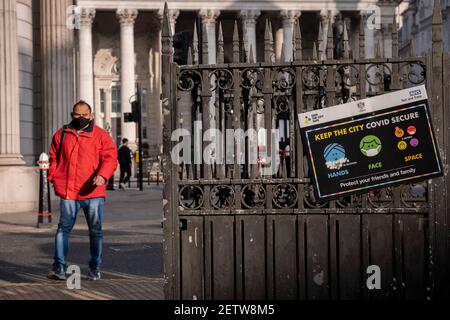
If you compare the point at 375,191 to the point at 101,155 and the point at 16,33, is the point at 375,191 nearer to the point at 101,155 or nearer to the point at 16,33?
the point at 101,155

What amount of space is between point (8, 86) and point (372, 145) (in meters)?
15.3

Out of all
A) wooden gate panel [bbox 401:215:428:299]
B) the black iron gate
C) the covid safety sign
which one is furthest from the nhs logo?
wooden gate panel [bbox 401:215:428:299]

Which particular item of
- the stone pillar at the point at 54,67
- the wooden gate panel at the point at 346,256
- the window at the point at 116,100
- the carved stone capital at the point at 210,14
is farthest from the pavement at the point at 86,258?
the carved stone capital at the point at 210,14

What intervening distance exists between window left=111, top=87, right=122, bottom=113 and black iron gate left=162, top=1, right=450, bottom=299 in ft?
226

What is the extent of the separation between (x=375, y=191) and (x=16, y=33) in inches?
622

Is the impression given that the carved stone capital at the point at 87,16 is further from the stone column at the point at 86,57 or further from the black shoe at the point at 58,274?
the black shoe at the point at 58,274

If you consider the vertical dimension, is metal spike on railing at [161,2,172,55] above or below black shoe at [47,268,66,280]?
above

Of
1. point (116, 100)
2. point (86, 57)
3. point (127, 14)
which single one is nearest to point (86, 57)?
point (86, 57)

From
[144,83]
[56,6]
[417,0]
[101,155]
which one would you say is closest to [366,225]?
[101,155]

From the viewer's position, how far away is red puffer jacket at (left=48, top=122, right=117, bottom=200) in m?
10.1

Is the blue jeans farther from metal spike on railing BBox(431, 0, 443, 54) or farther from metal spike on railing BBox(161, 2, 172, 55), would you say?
metal spike on railing BBox(431, 0, 443, 54)

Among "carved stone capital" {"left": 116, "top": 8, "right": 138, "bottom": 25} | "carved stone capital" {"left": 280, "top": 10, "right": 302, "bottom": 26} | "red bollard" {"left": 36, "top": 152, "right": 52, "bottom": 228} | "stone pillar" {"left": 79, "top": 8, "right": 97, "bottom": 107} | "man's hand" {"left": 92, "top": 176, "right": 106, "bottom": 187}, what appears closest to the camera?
"man's hand" {"left": 92, "top": 176, "right": 106, "bottom": 187}

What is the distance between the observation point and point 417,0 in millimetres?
98938
